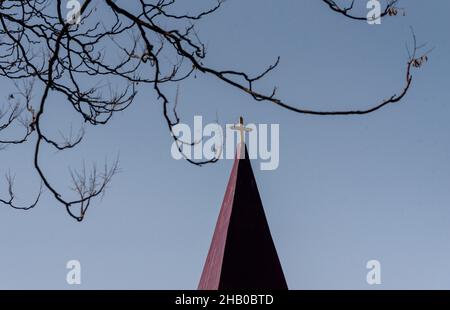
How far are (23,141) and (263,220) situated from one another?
1969 cm

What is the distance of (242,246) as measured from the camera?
2289 cm

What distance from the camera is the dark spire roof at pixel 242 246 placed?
2230 centimetres

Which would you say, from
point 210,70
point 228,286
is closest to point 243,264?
point 228,286

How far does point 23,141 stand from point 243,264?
60.0 ft

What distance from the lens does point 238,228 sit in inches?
920

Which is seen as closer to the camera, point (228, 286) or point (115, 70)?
point (115, 70)

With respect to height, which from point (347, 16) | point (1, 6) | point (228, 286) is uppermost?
point (1, 6)

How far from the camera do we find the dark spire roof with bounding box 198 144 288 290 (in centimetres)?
2230

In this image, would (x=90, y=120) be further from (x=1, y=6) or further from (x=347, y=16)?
(x=347, y=16)

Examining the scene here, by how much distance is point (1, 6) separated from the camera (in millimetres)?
4699
